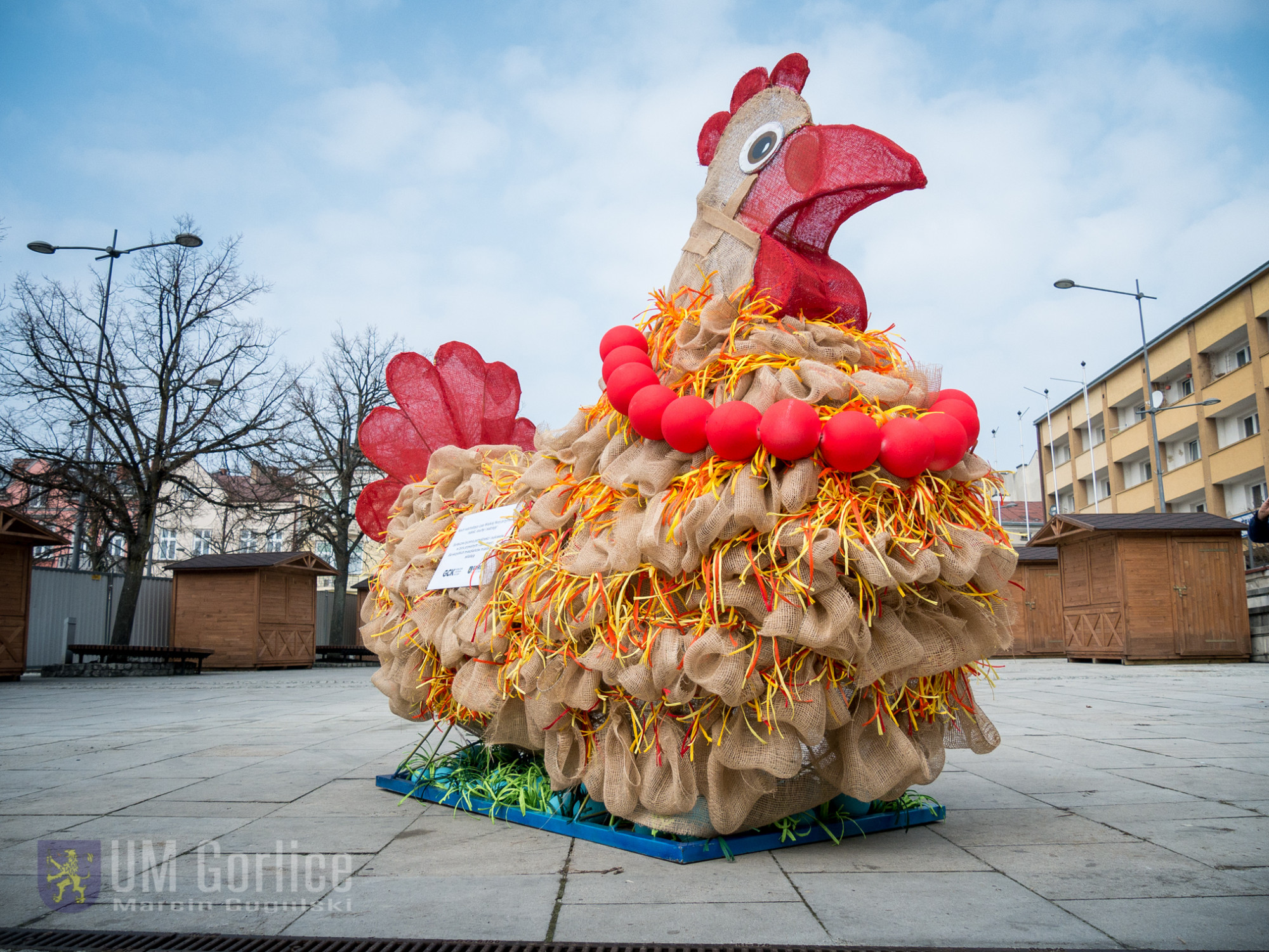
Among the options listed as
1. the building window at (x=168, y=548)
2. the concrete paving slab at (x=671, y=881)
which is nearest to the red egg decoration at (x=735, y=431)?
the concrete paving slab at (x=671, y=881)

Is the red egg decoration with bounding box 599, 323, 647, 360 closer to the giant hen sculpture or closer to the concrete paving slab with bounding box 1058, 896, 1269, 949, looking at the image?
the giant hen sculpture

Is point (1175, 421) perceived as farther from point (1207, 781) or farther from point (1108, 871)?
point (1108, 871)

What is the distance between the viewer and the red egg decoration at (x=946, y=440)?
8.71 feet

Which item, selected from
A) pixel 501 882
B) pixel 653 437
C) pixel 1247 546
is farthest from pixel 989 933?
pixel 1247 546

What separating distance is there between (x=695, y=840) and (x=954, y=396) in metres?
1.71

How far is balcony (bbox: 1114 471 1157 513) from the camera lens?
33.0m

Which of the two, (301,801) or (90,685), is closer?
(301,801)

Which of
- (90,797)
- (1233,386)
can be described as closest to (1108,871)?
(90,797)

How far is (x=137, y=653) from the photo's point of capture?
655 inches

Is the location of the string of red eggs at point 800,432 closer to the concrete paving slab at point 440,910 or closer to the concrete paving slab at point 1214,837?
the concrete paving slab at point 440,910

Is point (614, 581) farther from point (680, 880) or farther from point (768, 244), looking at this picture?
point (768, 244)

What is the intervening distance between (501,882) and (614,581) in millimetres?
952

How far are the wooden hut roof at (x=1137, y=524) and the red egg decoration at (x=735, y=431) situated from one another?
14.4 metres

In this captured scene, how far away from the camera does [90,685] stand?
46.2ft
